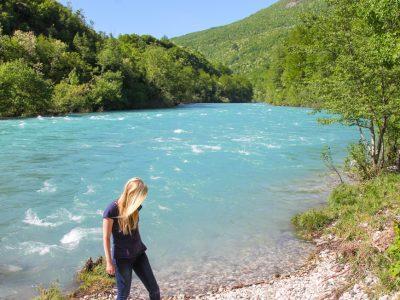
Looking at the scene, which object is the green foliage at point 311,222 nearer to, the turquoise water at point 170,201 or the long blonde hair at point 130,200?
the turquoise water at point 170,201

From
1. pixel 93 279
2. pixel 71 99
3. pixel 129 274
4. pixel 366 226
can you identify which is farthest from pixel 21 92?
pixel 129 274

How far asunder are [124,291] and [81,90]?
2341 inches

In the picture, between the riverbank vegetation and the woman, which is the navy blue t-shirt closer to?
the woman

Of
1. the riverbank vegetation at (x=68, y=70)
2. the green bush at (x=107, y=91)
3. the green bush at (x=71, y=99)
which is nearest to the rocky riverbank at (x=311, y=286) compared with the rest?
the riverbank vegetation at (x=68, y=70)

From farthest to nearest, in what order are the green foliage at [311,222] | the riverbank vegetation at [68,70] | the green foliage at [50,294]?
the riverbank vegetation at [68,70] < the green foliage at [311,222] < the green foliage at [50,294]

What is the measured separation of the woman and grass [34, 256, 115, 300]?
9.72ft

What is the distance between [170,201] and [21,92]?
4034 centimetres

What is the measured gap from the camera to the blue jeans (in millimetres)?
5953

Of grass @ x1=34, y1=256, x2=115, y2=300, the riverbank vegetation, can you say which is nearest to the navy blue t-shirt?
grass @ x1=34, y1=256, x2=115, y2=300

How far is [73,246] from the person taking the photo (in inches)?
452

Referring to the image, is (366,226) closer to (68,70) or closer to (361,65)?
(361,65)

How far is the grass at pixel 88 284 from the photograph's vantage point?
330 inches

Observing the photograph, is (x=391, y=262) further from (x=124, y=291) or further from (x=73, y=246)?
(x=73, y=246)

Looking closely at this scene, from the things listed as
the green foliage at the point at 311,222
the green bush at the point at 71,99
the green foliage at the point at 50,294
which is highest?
the green bush at the point at 71,99
